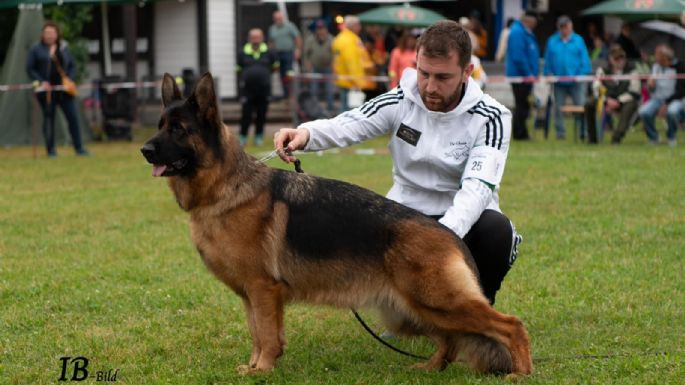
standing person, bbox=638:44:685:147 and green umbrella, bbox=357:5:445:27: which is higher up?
green umbrella, bbox=357:5:445:27

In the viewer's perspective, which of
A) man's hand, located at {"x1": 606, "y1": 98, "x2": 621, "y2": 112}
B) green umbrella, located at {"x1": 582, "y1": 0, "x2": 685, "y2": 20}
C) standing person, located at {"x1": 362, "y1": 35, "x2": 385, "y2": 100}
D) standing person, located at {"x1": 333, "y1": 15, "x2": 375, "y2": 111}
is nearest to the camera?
man's hand, located at {"x1": 606, "y1": 98, "x2": 621, "y2": 112}

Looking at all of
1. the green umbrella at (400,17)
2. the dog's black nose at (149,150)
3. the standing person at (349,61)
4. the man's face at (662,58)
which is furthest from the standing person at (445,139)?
the green umbrella at (400,17)

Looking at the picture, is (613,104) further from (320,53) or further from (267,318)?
(267,318)

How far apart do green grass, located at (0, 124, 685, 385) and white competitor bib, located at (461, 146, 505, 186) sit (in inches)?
39.2

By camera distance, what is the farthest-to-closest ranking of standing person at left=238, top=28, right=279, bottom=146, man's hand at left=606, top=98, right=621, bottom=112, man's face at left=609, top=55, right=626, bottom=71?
man's face at left=609, top=55, right=626, bottom=71 → standing person at left=238, top=28, right=279, bottom=146 → man's hand at left=606, top=98, right=621, bottom=112

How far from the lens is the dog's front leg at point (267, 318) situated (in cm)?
508

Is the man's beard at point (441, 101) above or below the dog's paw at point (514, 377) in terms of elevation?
above

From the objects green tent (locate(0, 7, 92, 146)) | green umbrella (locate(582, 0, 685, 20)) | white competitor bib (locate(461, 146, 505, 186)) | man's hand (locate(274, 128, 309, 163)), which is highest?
green umbrella (locate(582, 0, 685, 20))

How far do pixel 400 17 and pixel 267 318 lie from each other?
66.8 feet

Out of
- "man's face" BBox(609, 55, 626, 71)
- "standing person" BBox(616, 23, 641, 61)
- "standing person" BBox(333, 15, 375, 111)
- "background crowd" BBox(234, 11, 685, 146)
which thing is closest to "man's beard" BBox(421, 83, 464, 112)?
"background crowd" BBox(234, 11, 685, 146)

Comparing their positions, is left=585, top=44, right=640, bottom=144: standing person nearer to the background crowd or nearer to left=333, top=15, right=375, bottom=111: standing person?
the background crowd

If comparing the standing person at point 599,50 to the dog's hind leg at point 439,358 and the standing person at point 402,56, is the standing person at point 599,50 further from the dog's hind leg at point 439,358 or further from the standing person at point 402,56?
the dog's hind leg at point 439,358

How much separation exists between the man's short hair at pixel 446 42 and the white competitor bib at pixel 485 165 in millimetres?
457

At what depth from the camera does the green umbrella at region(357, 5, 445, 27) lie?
81.0 ft
